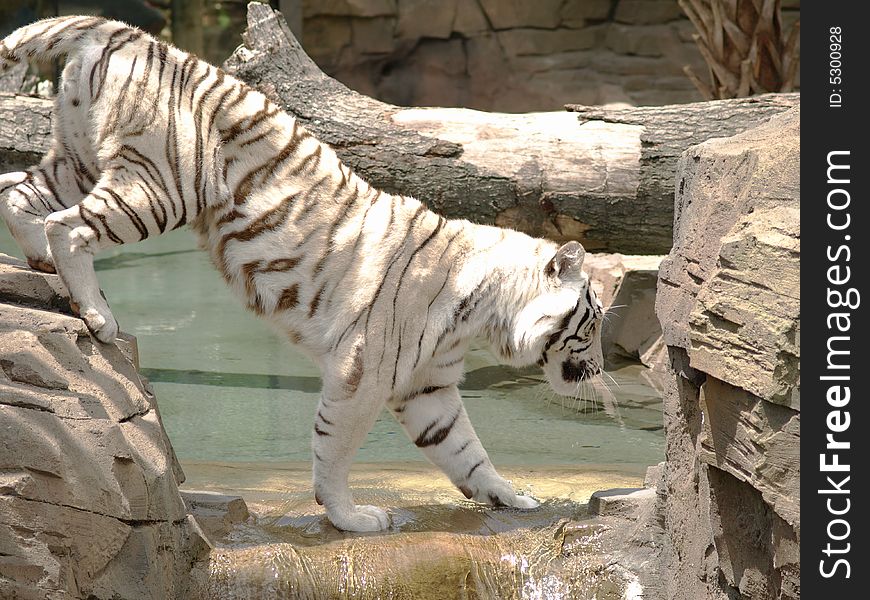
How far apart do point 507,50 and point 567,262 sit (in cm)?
1073

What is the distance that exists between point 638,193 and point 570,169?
37 cm

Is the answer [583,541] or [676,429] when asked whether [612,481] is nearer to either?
[583,541]

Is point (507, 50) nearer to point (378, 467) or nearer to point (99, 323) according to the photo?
point (378, 467)

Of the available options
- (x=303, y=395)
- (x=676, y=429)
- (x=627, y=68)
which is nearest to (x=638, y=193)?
(x=303, y=395)

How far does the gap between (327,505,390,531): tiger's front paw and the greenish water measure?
70 cm

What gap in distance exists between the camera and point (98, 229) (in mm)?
3617

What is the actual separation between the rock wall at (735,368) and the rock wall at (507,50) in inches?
427

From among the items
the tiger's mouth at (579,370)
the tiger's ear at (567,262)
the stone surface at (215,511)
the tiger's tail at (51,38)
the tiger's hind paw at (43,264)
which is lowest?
the stone surface at (215,511)

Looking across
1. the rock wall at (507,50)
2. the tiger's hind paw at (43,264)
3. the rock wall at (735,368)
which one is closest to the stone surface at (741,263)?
the rock wall at (735,368)

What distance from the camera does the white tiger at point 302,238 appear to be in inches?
148

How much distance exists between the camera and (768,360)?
2559 mm

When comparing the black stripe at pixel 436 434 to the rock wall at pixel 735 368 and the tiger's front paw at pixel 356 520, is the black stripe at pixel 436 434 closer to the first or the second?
the tiger's front paw at pixel 356 520
